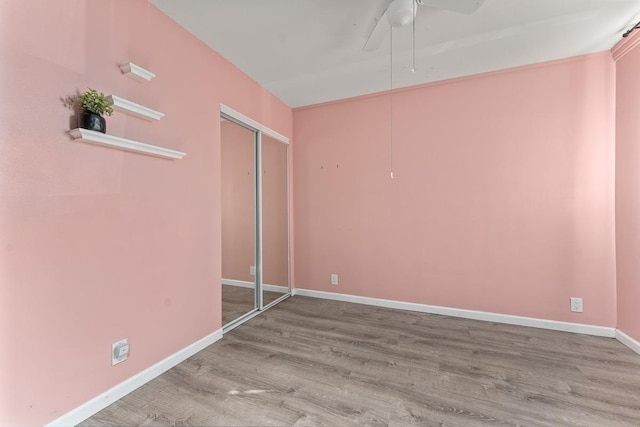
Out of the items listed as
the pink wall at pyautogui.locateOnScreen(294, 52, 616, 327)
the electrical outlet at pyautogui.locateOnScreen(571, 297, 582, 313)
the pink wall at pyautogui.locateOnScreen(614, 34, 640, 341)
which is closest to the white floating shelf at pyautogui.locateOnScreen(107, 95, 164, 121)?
the pink wall at pyautogui.locateOnScreen(294, 52, 616, 327)

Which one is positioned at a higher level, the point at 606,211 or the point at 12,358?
the point at 606,211

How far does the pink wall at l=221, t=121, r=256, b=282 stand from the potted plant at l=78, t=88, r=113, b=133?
1167 millimetres

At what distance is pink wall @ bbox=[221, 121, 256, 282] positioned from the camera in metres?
2.74

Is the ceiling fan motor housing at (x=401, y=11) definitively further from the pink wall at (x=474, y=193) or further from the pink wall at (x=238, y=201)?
the pink wall at (x=238, y=201)

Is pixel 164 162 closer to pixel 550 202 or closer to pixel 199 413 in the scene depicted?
pixel 199 413

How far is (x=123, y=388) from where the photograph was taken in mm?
1726

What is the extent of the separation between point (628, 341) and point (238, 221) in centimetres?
→ 370

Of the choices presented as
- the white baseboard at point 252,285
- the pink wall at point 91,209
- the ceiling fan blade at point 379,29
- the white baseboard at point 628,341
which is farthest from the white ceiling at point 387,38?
the white baseboard at point 628,341

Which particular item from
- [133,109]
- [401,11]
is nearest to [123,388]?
[133,109]

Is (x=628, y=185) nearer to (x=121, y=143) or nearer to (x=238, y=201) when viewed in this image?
(x=238, y=201)

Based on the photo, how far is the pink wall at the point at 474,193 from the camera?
2.58 meters

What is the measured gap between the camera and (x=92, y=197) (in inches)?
62.5

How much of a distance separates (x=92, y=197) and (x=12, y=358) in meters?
0.84

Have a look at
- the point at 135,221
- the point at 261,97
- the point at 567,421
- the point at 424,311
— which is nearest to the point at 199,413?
the point at 135,221
